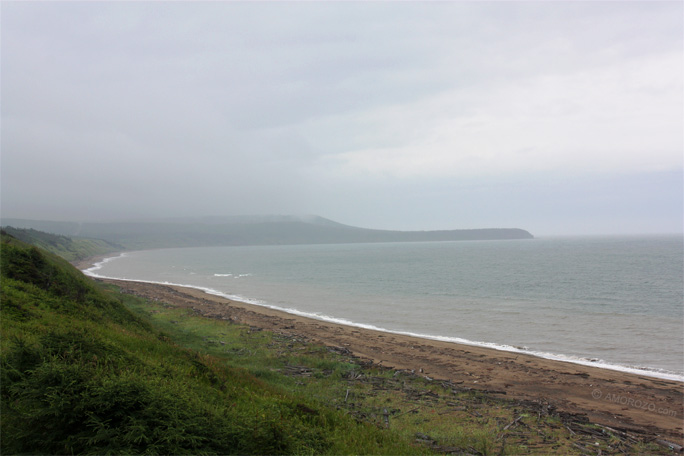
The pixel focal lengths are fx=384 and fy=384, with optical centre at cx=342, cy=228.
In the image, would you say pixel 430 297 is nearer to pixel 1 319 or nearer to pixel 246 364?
pixel 246 364

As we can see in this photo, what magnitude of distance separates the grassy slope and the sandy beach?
27.7ft

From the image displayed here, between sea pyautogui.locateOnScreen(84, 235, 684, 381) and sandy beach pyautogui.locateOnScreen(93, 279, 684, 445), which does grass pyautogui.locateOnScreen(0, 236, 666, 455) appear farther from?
sea pyautogui.locateOnScreen(84, 235, 684, 381)

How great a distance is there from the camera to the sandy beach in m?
12.8

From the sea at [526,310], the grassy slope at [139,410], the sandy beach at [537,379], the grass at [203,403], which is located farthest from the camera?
the sea at [526,310]

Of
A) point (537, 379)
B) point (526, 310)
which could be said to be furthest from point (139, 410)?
point (526, 310)

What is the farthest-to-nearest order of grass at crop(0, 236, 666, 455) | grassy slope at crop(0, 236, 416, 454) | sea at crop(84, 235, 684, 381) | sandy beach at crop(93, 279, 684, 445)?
sea at crop(84, 235, 684, 381) < sandy beach at crop(93, 279, 684, 445) < grass at crop(0, 236, 666, 455) < grassy slope at crop(0, 236, 416, 454)

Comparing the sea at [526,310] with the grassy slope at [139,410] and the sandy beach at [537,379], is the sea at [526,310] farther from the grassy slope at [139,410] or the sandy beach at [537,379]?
the grassy slope at [139,410]

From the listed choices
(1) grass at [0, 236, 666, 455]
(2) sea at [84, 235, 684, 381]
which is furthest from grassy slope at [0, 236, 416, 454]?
(2) sea at [84, 235, 684, 381]

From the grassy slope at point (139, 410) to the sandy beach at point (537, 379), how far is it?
8.45m

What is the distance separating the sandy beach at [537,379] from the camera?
1282cm

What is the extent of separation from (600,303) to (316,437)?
40.7 meters

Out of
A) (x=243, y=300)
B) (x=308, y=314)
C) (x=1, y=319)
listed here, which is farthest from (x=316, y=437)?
(x=243, y=300)

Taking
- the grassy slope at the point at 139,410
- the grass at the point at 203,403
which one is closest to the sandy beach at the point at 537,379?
the grass at the point at 203,403

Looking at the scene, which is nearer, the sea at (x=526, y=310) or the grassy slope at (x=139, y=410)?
the grassy slope at (x=139, y=410)
